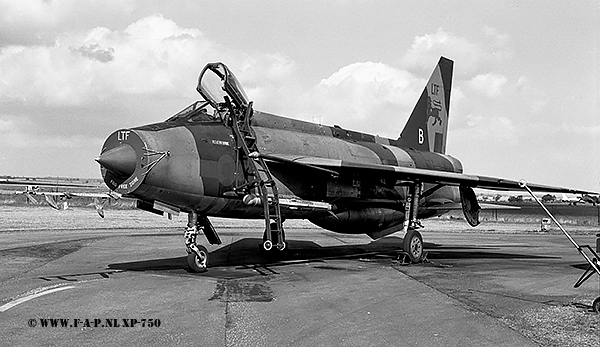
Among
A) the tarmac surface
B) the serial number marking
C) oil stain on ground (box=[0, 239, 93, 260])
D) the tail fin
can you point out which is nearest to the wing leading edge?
Answer: the serial number marking

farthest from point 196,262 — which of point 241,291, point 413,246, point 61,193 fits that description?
point 61,193

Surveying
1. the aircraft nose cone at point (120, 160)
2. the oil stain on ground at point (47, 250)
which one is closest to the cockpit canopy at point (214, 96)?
the aircraft nose cone at point (120, 160)

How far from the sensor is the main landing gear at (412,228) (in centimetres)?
1532

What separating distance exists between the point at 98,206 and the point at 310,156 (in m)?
5.29

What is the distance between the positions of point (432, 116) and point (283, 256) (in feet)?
28.2

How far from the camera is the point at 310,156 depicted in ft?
48.9

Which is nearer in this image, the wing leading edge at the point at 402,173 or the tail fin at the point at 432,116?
the wing leading edge at the point at 402,173

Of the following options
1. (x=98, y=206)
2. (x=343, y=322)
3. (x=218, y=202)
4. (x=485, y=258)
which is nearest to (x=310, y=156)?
(x=218, y=202)

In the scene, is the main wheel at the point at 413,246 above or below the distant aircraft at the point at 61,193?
below

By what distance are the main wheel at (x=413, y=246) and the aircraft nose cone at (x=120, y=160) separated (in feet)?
25.1

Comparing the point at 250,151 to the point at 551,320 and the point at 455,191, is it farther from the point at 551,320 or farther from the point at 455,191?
the point at 455,191

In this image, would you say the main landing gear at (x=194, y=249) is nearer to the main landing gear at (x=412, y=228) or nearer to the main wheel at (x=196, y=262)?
the main wheel at (x=196, y=262)

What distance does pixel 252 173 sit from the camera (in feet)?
42.4

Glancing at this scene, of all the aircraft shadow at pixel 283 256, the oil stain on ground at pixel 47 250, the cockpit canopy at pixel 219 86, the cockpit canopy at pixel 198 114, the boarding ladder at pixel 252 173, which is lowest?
the oil stain on ground at pixel 47 250
